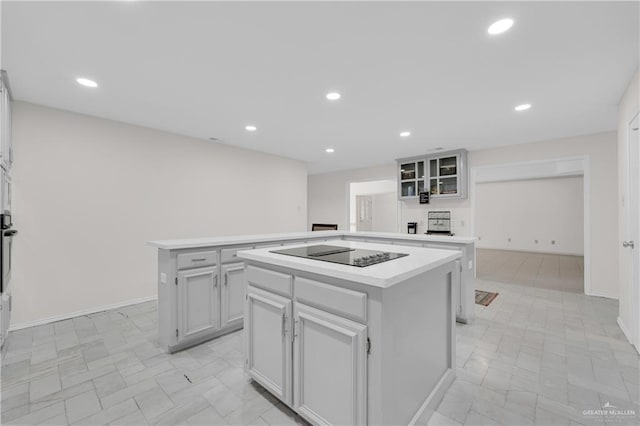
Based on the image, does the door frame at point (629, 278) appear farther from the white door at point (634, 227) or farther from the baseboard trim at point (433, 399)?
the baseboard trim at point (433, 399)

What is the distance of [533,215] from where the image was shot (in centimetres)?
879

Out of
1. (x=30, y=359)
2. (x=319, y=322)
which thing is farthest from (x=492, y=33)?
(x=30, y=359)

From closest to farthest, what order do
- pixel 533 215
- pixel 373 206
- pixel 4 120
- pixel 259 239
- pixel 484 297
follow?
pixel 4 120 < pixel 259 239 < pixel 484 297 < pixel 533 215 < pixel 373 206

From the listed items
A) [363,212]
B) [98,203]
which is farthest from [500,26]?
[363,212]

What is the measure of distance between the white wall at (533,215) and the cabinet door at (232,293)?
9487 mm

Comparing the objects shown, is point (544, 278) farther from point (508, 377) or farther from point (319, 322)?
point (319, 322)

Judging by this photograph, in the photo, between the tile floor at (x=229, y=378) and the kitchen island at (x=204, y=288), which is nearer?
the tile floor at (x=229, y=378)

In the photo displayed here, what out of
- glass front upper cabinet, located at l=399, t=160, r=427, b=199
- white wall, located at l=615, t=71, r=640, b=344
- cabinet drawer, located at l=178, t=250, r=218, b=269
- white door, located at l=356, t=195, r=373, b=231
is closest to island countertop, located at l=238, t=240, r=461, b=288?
cabinet drawer, located at l=178, t=250, r=218, b=269

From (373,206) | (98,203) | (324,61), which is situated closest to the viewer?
(324,61)

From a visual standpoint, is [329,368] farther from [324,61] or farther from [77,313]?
[77,313]

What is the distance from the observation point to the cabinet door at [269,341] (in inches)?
63.1

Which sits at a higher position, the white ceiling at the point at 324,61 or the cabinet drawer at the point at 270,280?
the white ceiling at the point at 324,61

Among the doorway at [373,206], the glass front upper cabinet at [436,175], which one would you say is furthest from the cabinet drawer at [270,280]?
the doorway at [373,206]

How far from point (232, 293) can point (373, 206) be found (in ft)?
28.7
